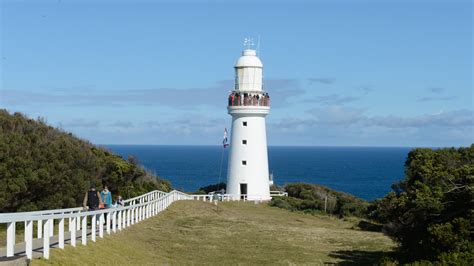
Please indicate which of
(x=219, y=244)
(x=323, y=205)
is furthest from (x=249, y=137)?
(x=219, y=244)

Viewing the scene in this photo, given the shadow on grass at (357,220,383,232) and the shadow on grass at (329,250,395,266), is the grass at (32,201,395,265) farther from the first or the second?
the shadow on grass at (357,220,383,232)

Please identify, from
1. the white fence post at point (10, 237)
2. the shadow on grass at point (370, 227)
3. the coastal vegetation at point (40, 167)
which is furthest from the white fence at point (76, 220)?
the shadow on grass at point (370, 227)

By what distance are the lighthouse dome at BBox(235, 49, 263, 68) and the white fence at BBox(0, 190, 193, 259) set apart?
17145 millimetres

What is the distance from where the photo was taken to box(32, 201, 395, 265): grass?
19656 millimetres

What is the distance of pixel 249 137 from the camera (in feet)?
186

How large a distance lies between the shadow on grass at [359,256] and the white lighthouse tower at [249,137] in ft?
94.9

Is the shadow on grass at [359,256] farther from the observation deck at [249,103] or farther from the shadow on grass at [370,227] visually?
the observation deck at [249,103]

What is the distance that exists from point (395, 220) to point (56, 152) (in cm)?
1404

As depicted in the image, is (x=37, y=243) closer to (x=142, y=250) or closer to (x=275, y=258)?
(x=142, y=250)

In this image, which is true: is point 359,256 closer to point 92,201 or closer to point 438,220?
point 438,220

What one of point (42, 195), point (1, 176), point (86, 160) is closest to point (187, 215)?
point (86, 160)

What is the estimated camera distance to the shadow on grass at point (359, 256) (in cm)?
2425

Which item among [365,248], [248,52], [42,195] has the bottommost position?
[365,248]

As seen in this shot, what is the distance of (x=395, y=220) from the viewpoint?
2616 cm
